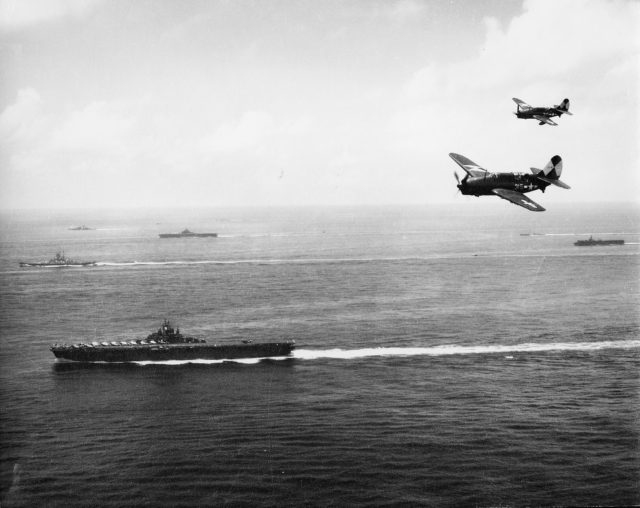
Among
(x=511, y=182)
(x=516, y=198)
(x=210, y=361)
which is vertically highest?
(x=511, y=182)

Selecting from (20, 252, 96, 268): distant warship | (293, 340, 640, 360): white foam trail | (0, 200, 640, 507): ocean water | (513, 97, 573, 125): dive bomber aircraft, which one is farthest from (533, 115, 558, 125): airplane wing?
(20, 252, 96, 268): distant warship

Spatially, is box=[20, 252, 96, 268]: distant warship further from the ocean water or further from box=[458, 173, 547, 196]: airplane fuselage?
box=[458, 173, 547, 196]: airplane fuselage

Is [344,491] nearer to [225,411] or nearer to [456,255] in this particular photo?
[225,411]

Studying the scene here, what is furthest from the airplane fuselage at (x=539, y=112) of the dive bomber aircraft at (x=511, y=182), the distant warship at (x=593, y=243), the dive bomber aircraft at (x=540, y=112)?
the distant warship at (x=593, y=243)

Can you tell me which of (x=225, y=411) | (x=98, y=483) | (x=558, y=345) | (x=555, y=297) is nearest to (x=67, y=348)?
(x=225, y=411)

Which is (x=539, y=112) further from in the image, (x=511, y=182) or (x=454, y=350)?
(x=454, y=350)

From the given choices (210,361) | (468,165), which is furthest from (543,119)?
(210,361)

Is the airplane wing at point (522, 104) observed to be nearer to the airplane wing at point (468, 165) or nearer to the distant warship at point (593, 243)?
the airplane wing at point (468, 165)
